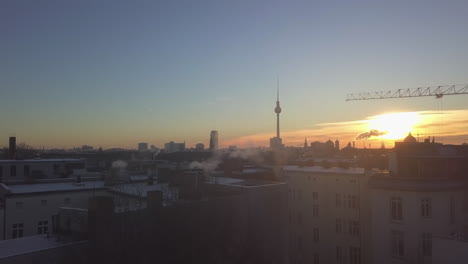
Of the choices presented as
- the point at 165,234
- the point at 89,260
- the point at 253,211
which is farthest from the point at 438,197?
the point at 89,260

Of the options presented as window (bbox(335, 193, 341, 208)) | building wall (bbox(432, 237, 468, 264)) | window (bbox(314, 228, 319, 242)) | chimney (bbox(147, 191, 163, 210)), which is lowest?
window (bbox(314, 228, 319, 242))

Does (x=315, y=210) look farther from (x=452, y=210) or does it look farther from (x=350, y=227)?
(x=452, y=210)

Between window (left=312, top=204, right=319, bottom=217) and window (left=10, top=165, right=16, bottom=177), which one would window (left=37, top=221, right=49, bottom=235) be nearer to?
window (left=10, top=165, right=16, bottom=177)

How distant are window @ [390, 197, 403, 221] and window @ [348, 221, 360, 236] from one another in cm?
636

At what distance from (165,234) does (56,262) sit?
17.0 ft

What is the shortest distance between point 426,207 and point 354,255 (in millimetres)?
9351

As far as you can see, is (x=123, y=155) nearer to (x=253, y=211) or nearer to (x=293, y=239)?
(x=293, y=239)

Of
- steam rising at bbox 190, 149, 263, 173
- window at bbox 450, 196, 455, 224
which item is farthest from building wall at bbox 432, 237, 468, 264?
steam rising at bbox 190, 149, 263, 173

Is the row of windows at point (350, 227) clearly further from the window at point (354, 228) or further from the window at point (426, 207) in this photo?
the window at point (426, 207)

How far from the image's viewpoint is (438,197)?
81.9 feet

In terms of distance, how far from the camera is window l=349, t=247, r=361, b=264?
32.1m

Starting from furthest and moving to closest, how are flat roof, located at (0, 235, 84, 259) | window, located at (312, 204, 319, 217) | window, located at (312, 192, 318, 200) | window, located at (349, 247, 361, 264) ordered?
window, located at (312, 192, 318, 200), window, located at (312, 204, 319, 217), window, located at (349, 247, 361, 264), flat roof, located at (0, 235, 84, 259)

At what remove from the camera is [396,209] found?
85.9 feet

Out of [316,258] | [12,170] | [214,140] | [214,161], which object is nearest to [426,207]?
[316,258]
